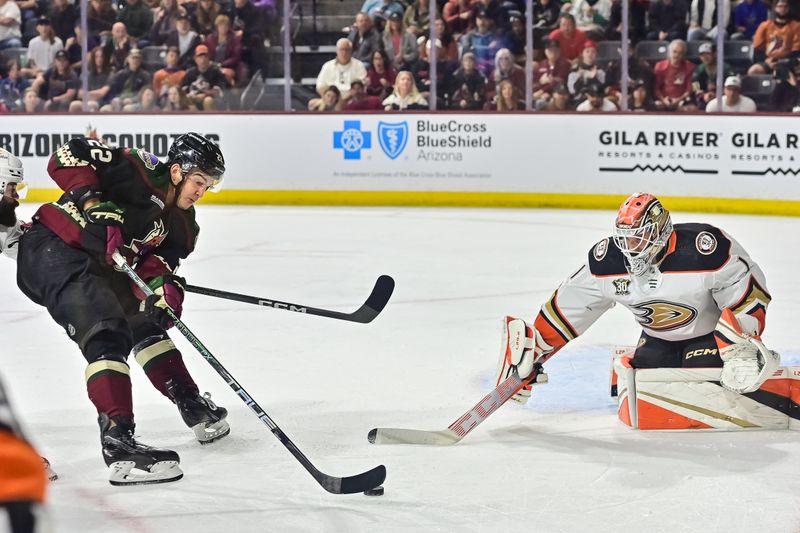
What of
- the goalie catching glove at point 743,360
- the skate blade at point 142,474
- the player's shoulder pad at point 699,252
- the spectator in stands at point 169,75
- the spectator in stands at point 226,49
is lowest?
the skate blade at point 142,474

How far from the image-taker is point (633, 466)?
127 inches

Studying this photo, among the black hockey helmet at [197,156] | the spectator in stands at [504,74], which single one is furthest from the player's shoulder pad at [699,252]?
the spectator in stands at [504,74]

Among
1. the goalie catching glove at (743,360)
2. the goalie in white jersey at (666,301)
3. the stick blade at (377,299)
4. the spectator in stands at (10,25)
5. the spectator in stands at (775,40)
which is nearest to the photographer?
the goalie catching glove at (743,360)

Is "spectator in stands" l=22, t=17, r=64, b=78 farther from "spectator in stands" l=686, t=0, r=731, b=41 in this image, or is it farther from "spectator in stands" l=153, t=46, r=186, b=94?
"spectator in stands" l=686, t=0, r=731, b=41

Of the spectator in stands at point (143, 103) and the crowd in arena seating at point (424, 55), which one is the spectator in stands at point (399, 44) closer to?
the crowd in arena seating at point (424, 55)

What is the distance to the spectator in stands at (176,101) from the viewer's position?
9.70 metres

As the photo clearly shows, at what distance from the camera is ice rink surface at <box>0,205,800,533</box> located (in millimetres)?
2873

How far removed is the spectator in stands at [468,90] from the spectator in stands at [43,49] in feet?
10.4

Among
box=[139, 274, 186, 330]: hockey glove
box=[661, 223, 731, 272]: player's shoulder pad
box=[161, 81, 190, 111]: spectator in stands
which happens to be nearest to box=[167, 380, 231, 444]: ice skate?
box=[139, 274, 186, 330]: hockey glove

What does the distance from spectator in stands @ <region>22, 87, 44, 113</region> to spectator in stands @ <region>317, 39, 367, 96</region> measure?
2220 millimetres

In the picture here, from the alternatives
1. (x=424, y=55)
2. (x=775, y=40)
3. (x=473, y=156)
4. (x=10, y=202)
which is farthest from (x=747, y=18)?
(x=10, y=202)

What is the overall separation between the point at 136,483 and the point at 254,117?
22.5ft

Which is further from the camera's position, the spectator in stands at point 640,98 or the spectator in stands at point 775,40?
the spectator in stands at point 640,98

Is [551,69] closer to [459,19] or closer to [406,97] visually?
[459,19]
